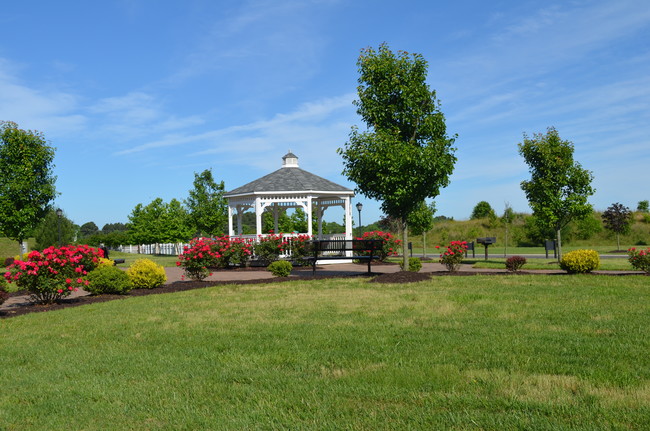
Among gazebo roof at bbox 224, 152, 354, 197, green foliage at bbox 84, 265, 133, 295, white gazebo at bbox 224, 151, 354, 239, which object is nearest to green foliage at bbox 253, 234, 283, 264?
white gazebo at bbox 224, 151, 354, 239

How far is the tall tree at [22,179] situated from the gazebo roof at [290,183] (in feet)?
23.6

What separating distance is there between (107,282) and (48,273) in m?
1.41

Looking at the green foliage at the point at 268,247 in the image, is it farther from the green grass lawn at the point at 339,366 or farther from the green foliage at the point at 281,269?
the green grass lawn at the point at 339,366

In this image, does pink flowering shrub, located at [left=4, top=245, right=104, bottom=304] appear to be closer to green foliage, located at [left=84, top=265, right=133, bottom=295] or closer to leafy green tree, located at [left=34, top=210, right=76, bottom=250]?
green foliage, located at [left=84, top=265, right=133, bottom=295]

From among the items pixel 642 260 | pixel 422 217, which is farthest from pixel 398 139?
pixel 422 217

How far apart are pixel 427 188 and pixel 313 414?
11.3 metres

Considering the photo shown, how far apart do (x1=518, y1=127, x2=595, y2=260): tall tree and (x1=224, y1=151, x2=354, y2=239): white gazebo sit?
7.48 meters

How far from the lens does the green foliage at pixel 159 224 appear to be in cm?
4791

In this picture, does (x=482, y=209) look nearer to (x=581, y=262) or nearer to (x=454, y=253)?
(x=454, y=253)

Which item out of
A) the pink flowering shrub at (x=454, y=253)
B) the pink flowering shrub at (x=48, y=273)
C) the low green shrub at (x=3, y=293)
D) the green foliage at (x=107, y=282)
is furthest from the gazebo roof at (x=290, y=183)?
the low green shrub at (x=3, y=293)

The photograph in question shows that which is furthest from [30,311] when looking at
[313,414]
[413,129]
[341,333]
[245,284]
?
[413,129]

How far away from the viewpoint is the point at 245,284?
46.0 feet

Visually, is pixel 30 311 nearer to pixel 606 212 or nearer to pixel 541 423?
pixel 541 423

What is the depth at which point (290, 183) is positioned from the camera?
23656 millimetres
